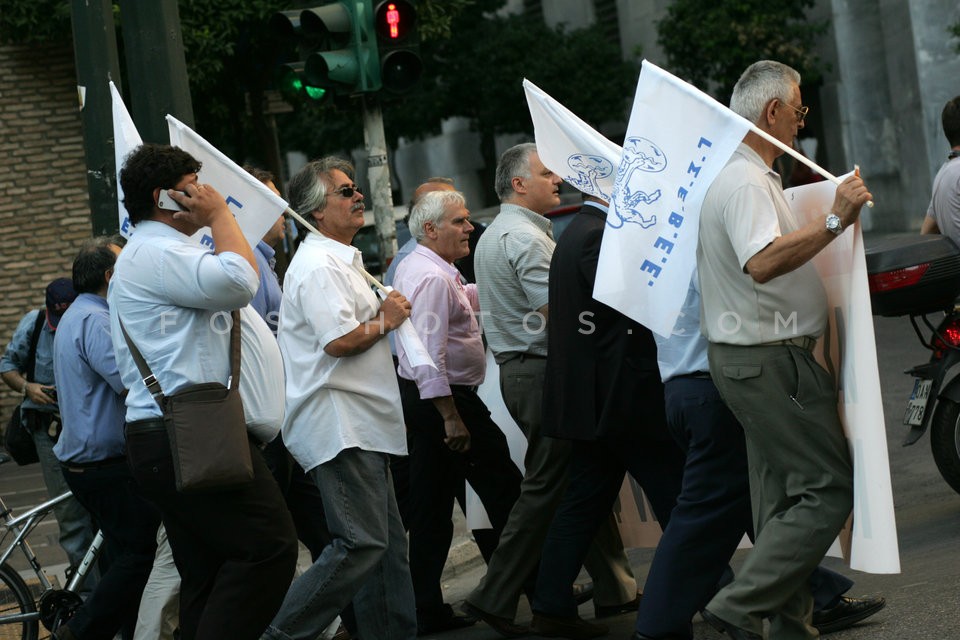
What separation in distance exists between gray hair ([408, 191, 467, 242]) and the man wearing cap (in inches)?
67.4

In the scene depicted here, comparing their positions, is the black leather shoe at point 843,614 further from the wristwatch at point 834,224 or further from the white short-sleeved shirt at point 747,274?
the wristwatch at point 834,224

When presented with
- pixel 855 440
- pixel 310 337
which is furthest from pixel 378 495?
pixel 855 440

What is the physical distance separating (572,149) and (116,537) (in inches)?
97.5

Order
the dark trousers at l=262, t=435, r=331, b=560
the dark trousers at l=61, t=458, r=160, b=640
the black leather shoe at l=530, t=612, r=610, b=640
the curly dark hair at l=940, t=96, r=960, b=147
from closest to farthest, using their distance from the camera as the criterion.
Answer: the black leather shoe at l=530, t=612, r=610, b=640 < the dark trousers at l=61, t=458, r=160, b=640 < the dark trousers at l=262, t=435, r=331, b=560 < the curly dark hair at l=940, t=96, r=960, b=147

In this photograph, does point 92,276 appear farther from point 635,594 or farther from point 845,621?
point 845,621

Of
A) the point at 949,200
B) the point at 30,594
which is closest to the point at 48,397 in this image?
the point at 30,594

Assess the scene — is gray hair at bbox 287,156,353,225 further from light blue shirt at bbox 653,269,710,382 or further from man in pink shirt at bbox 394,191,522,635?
light blue shirt at bbox 653,269,710,382

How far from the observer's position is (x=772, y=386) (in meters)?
4.55

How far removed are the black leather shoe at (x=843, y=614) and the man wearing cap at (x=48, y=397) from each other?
11.3 ft

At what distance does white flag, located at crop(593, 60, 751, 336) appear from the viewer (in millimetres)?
4789

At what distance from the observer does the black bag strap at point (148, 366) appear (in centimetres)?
459

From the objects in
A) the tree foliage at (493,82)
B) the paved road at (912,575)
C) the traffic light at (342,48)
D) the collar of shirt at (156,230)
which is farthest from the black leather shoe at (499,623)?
the tree foliage at (493,82)

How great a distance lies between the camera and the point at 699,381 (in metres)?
5.03

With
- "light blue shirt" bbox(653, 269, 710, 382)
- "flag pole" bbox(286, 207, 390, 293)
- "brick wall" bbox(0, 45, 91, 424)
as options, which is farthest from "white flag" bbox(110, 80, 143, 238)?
"brick wall" bbox(0, 45, 91, 424)
